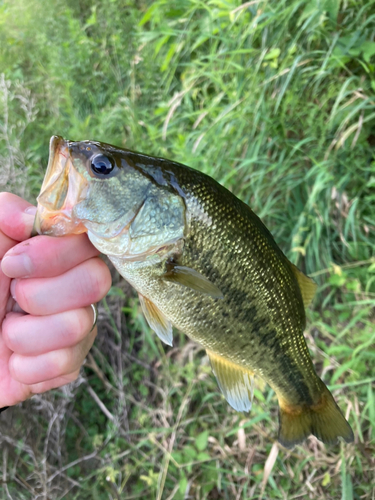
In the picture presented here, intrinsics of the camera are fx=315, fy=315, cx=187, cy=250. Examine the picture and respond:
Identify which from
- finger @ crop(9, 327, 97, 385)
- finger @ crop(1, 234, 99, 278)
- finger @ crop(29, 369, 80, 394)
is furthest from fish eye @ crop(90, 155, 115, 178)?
finger @ crop(29, 369, 80, 394)

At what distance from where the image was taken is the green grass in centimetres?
191

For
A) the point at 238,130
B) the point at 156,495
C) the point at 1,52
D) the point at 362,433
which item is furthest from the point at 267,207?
the point at 1,52

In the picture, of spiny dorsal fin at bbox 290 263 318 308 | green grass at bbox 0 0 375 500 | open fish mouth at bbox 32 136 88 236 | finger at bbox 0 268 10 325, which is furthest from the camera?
green grass at bbox 0 0 375 500

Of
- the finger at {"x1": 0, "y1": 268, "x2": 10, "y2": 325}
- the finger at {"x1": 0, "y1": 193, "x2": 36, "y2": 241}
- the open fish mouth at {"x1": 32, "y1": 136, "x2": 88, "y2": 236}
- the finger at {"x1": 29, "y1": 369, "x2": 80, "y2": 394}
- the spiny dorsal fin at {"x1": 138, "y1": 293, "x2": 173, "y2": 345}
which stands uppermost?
the open fish mouth at {"x1": 32, "y1": 136, "x2": 88, "y2": 236}

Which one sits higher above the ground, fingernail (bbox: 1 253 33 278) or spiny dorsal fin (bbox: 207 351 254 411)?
fingernail (bbox: 1 253 33 278)

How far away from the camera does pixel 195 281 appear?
991mm

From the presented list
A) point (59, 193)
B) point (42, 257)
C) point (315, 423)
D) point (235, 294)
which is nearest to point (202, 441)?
point (315, 423)

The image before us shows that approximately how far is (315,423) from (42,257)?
48.7 inches

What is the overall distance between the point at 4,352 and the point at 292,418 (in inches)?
46.4

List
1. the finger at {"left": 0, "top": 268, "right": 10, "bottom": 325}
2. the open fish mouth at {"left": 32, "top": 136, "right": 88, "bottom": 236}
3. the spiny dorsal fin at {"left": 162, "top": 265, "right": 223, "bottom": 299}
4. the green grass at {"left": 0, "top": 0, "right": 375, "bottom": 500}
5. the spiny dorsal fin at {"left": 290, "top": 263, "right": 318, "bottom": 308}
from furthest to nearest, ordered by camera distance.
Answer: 1. the green grass at {"left": 0, "top": 0, "right": 375, "bottom": 500}
2. the spiny dorsal fin at {"left": 290, "top": 263, "right": 318, "bottom": 308}
3. the finger at {"left": 0, "top": 268, "right": 10, "bottom": 325}
4. the spiny dorsal fin at {"left": 162, "top": 265, "right": 223, "bottom": 299}
5. the open fish mouth at {"left": 32, "top": 136, "right": 88, "bottom": 236}

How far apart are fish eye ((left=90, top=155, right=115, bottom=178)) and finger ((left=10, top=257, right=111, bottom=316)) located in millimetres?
293

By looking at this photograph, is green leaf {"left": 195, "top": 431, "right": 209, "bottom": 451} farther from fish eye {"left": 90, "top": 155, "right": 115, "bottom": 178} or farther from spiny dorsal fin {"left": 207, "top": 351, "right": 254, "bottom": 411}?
fish eye {"left": 90, "top": 155, "right": 115, "bottom": 178}

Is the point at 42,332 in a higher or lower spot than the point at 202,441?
higher

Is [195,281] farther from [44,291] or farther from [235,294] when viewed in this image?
[44,291]
